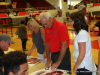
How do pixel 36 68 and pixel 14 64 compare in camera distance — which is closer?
pixel 14 64

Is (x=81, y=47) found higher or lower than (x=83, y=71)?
higher

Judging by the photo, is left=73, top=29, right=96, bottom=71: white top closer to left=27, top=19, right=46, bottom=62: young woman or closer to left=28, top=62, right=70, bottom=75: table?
left=28, top=62, right=70, bottom=75: table

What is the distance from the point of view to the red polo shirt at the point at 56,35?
199 centimetres

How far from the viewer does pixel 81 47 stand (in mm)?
1520

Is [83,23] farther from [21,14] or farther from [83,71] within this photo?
[21,14]

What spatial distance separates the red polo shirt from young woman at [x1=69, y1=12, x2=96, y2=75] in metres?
0.37

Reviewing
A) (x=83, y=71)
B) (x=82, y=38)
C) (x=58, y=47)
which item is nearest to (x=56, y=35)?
(x=58, y=47)

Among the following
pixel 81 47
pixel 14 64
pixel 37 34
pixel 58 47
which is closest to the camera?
pixel 14 64

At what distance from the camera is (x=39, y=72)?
1.78 m

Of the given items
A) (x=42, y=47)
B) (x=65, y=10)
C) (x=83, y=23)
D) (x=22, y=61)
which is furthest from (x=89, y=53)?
(x=65, y=10)

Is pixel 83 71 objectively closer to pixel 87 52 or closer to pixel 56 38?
pixel 87 52

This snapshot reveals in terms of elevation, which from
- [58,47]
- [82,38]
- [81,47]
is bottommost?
[58,47]

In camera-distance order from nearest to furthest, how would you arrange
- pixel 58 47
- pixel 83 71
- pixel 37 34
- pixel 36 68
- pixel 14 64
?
pixel 14 64, pixel 83 71, pixel 36 68, pixel 58 47, pixel 37 34

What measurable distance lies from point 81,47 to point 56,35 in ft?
1.93
